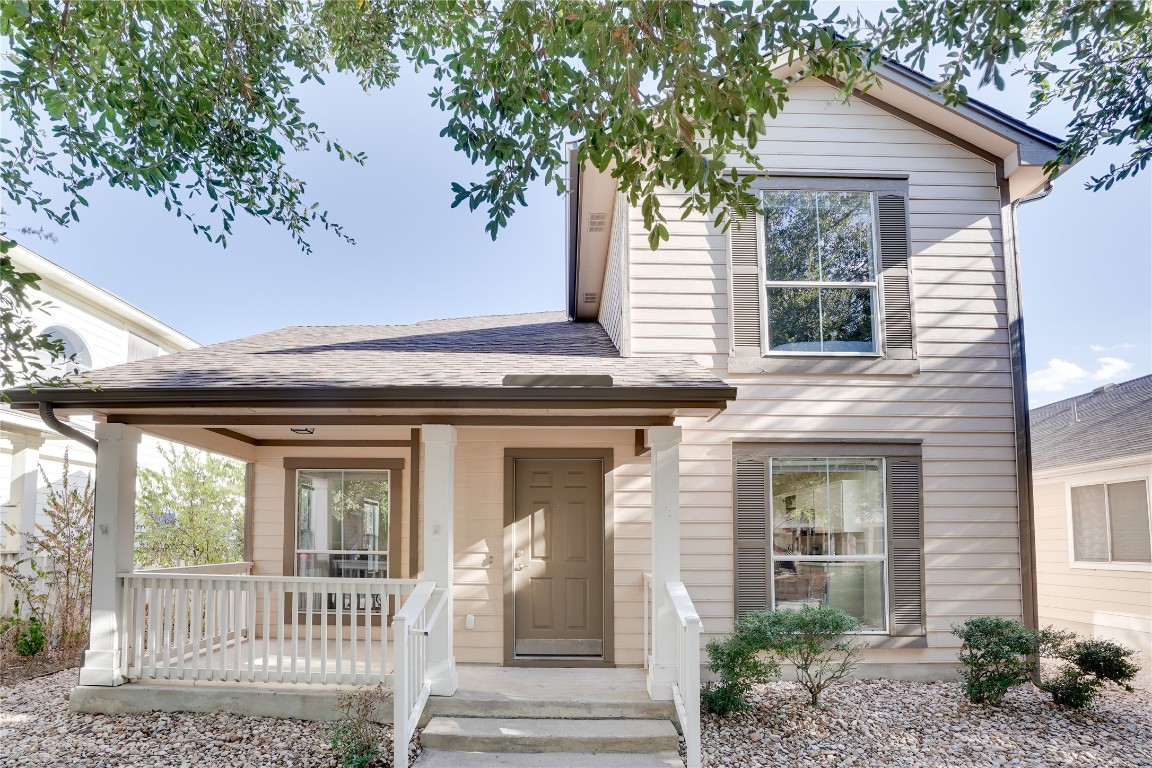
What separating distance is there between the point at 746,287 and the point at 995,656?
3873mm

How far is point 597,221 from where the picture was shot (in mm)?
9438

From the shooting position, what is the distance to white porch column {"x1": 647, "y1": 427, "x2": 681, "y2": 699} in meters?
6.16

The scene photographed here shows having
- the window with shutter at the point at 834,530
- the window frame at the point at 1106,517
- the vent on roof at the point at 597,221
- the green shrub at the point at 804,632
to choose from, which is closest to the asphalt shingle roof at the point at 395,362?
the vent on roof at the point at 597,221

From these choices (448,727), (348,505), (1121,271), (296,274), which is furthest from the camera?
(296,274)

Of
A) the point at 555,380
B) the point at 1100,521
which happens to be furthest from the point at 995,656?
the point at 1100,521

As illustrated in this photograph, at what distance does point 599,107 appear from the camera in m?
4.83

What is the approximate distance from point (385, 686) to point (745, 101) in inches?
197

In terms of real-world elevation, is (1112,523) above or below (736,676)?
above

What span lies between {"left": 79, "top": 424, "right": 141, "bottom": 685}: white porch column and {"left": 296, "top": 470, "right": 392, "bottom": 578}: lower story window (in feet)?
7.23

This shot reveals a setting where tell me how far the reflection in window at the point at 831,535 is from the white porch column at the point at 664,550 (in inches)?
66.7

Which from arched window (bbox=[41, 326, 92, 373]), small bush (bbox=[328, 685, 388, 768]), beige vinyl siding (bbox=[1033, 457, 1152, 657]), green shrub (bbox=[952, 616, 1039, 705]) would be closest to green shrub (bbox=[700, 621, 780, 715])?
green shrub (bbox=[952, 616, 1039, 705])

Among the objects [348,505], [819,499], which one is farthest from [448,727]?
[819,499]

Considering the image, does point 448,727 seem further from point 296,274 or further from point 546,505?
point 296,274

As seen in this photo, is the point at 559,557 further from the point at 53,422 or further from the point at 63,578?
the point at 63,578
